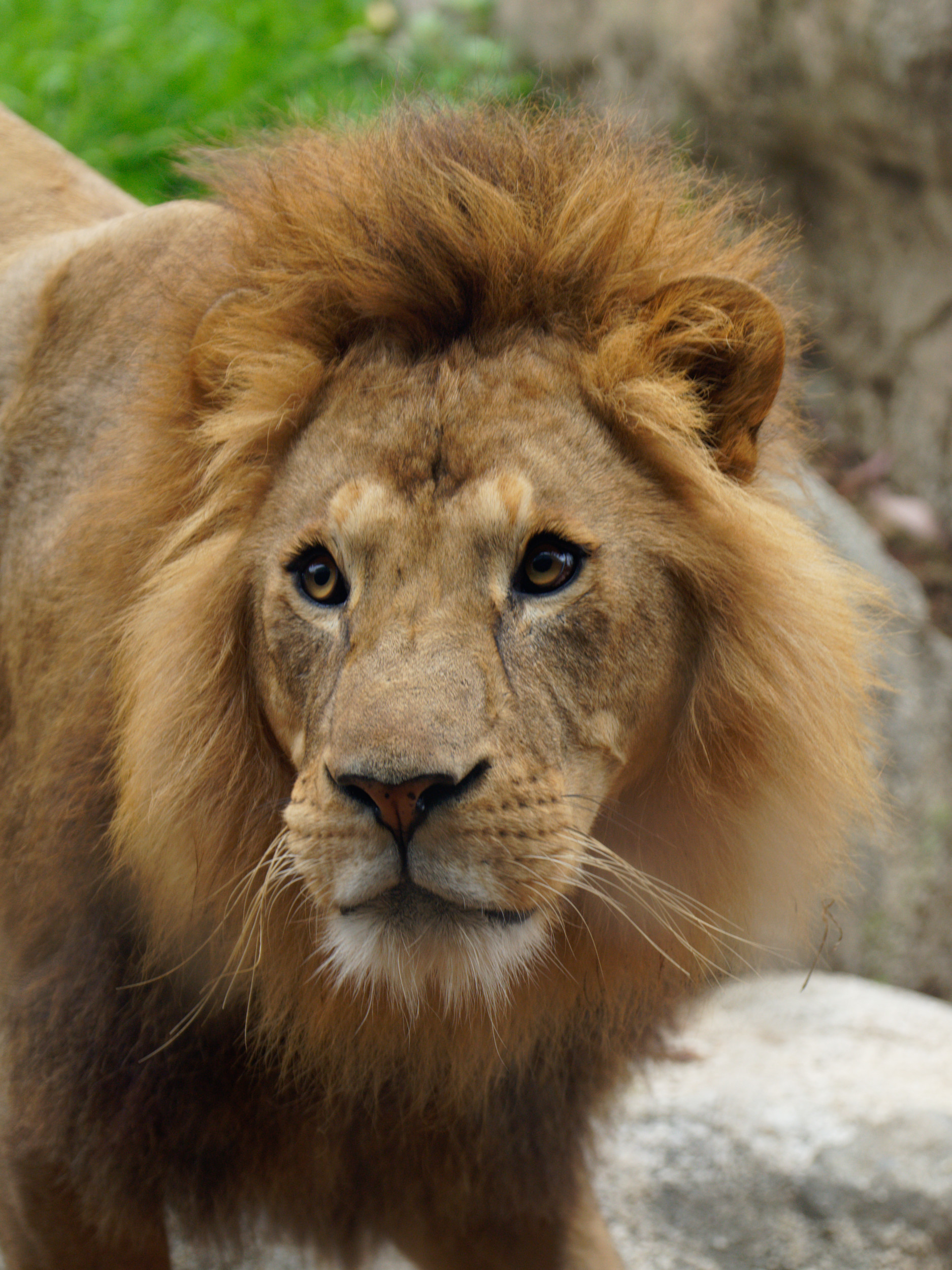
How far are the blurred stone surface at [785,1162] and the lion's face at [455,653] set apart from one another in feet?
4.27

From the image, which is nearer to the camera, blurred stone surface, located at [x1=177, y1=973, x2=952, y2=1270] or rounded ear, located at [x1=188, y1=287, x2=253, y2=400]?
rounded ear, located at [x1=188, y1=287, x2=253, y2=400]

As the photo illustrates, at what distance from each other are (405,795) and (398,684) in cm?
13

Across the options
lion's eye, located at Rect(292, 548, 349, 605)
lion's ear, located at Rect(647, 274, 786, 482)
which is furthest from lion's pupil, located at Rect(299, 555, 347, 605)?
lion's ear, located at Rect(647, 274, 786, 482)

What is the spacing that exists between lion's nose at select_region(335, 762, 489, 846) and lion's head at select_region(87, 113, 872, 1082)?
0.11 feet

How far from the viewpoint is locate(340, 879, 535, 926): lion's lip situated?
5.22 ft

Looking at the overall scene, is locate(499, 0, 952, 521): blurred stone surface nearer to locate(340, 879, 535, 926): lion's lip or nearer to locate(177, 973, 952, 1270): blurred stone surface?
locate(177, 973, 952, 1270): blurred stone surface

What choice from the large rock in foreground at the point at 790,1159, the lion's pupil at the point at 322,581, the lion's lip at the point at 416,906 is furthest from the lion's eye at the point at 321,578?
the large rock in foreground at the point at 790,1159

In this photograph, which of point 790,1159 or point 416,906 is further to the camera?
point 790,1159

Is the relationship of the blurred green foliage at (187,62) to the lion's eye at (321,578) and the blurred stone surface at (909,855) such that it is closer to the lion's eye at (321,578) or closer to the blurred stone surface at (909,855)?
the blurred stone surface at (909,855)

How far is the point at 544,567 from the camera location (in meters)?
1.70

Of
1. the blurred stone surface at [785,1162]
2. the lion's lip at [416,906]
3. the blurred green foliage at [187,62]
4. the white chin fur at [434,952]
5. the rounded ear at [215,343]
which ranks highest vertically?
the blurred green foliage at [187,62]

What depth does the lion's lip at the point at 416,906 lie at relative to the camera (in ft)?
5.22

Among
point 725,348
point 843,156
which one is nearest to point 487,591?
point 725,348

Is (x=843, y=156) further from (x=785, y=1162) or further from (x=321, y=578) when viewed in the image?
(x=321, y=578)
